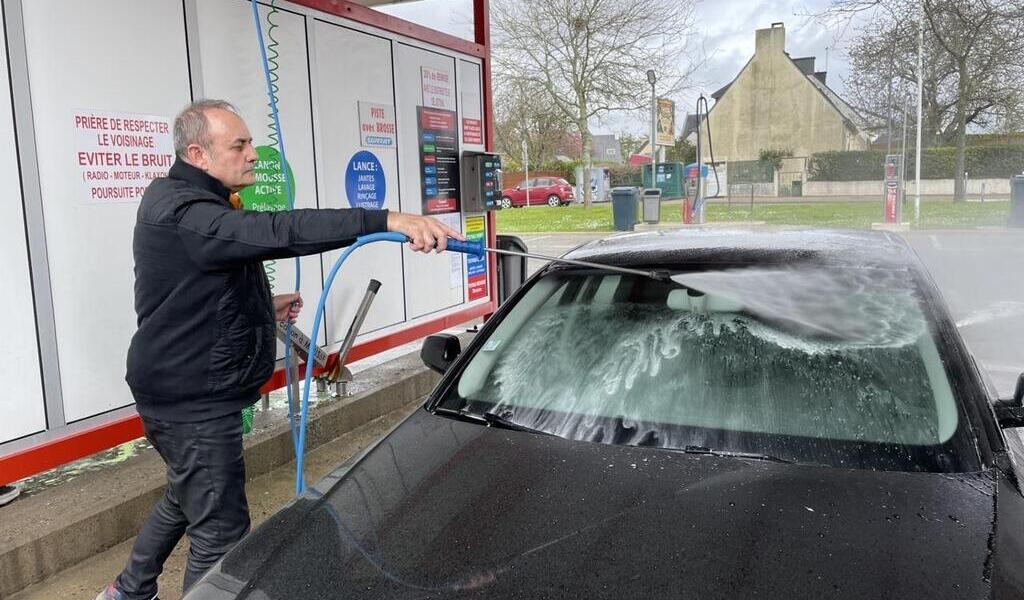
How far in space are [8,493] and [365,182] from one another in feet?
8.85

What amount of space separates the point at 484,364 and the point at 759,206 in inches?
1137

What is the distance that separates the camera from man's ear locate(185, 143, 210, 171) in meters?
2.44

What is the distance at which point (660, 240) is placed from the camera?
9.30ft

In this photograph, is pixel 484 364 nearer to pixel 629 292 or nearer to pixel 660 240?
pixel 629 292

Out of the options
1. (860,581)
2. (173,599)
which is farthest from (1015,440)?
(173,599)

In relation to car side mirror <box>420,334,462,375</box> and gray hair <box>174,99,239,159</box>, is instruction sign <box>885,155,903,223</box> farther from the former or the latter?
gray hair <box>174,99,239,159</box>

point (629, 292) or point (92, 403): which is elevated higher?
point (629, 292)

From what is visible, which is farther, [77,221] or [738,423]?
[77,221]

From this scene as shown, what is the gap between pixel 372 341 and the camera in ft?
17.6

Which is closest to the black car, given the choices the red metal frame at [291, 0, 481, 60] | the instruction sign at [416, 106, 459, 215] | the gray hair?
the gray hair

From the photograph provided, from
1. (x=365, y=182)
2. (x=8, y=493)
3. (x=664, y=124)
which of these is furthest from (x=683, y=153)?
(x=8, y=493)

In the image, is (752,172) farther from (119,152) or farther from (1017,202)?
(119,152)

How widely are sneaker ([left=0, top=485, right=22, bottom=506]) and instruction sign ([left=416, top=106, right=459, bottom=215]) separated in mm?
3243

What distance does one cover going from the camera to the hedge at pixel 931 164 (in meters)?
30.0
